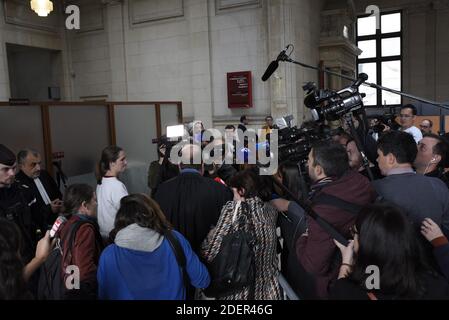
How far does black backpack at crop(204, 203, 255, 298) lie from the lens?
2148 millimetres

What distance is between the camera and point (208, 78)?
973 centimetres

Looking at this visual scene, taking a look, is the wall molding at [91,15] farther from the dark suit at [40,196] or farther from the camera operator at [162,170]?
the dark suit at [40,196]

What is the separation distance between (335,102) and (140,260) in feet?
5.58

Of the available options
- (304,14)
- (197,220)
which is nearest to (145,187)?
(197,220)

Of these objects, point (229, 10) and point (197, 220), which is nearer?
point (197, 220)

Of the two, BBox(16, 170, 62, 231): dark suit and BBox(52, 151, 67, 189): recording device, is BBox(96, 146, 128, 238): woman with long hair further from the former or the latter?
BBox(52, 151, 67, 189): recording device

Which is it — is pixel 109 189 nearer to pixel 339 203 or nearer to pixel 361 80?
pixel 339 203

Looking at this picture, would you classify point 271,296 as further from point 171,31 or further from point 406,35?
point 406,35

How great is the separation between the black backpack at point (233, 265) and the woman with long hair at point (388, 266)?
0.71 m

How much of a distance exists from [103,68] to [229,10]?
4241mm

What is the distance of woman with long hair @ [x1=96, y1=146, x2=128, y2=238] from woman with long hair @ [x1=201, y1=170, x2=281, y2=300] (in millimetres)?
1031

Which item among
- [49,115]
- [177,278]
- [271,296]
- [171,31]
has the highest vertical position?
[171,31]

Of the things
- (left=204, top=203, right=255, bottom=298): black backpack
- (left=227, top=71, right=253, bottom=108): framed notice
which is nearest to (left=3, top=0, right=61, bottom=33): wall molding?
(left=227, top=71, right=253, bottom=108): framed notice

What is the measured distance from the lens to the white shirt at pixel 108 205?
2.99 metres
